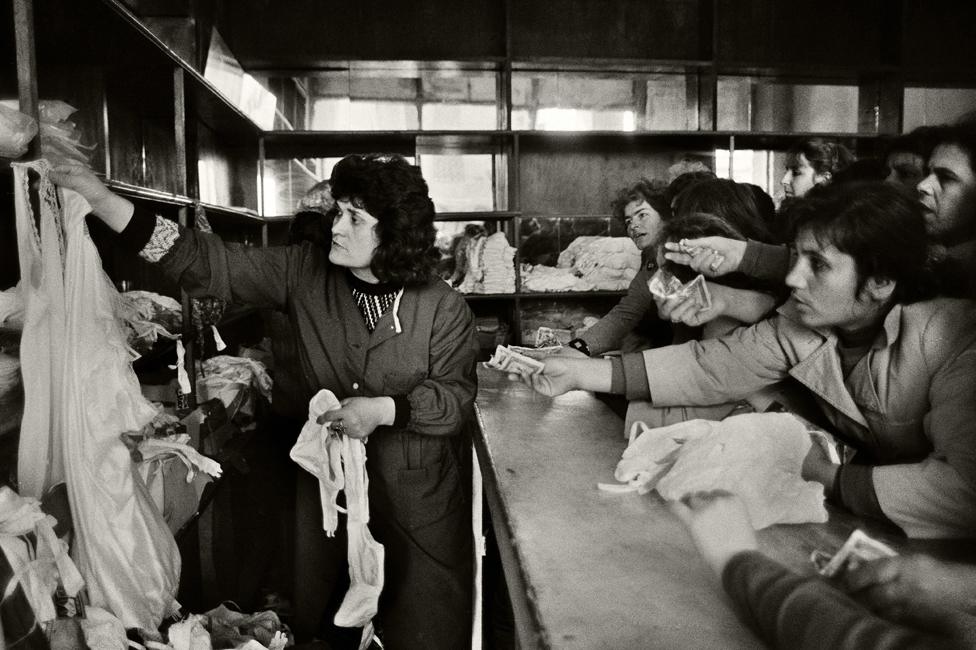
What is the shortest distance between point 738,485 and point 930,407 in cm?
42

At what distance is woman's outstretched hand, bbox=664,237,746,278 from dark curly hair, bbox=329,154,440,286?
0.78 meters

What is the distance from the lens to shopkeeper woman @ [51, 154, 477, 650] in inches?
85.5

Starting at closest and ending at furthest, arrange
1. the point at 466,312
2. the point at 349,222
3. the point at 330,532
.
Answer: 1. the point at 330,532
2. the point at 349,222
3. the point at 466,312

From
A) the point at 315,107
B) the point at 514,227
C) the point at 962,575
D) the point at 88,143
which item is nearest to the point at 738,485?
the point at 962,575

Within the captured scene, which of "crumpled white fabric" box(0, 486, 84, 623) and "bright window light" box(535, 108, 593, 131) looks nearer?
"crumpled white fabric" box(0, 486, 84, 623)

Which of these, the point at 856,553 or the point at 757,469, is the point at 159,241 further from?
the point at 856,553

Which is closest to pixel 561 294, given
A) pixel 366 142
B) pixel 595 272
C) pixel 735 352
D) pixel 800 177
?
pixel 595 272

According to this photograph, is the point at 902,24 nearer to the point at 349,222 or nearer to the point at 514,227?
the point at 514,227

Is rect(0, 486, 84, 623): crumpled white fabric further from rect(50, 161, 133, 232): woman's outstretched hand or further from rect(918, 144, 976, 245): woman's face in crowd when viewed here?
rect(918, 144, 976, 245): woman's face in crowd

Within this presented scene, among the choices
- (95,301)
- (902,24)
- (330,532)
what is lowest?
(330,532)

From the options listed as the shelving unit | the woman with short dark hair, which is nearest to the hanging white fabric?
the shelving unit

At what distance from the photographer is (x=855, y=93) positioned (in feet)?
16.4

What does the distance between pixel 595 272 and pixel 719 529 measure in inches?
140

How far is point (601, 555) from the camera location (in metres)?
1.13
